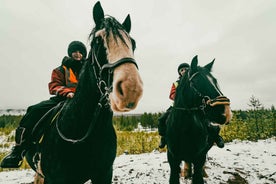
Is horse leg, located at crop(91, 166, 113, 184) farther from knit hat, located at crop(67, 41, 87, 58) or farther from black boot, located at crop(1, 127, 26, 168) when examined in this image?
knit hat, located at crop(67, 41, 87, 58)

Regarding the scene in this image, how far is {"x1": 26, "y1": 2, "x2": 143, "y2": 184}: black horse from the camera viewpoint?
84.3 inches

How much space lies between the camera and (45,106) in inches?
128

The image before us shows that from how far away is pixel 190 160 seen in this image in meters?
4.81

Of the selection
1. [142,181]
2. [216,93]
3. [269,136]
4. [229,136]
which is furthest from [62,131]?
[269,136]

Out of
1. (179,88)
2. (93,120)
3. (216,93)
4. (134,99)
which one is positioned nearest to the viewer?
(134,99)

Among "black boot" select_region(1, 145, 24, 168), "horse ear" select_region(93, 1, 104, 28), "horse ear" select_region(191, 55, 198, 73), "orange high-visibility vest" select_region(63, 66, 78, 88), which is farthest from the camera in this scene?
"horse ear" select_region(191, 55, 198, 73)

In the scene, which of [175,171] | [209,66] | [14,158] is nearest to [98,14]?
[14,158]

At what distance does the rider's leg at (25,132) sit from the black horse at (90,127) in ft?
1.25

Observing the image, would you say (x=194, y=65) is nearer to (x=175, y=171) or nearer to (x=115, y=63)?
(x=175, y=171)

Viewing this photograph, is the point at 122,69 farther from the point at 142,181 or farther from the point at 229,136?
the point at 229,136

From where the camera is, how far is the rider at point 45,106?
305 centimetres

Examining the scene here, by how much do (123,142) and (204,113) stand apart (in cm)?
1099

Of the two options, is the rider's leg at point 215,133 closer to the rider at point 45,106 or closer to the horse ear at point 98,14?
the rider at point 45,106

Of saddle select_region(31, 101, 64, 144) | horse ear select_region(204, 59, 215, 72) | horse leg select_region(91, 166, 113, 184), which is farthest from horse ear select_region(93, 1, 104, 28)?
horse ear select_region(204, 59, 215, 72)
